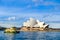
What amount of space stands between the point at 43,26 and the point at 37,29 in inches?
581

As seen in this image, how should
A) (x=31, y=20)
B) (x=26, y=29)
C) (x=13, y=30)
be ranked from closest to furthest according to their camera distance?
(x=13, y=30) → (x=31, y=20) → (x=26, y=29)

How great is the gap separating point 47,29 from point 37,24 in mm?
5706

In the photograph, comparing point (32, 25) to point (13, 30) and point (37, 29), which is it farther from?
point (13, 30)

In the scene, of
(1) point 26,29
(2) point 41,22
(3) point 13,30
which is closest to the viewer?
(3) point 13,30

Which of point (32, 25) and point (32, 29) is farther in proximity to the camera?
point (32, 29)

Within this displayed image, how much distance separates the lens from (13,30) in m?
67.2

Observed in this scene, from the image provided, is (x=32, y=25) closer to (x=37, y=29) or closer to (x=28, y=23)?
(x=28, y=23)

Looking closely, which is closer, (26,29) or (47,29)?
(47,29)

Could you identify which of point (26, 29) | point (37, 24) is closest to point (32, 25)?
point (37, 24)

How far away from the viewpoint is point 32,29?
113 metres

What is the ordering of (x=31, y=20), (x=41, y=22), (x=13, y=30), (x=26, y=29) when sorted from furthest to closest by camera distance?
(x=26, y=29) < (x=41, y=22) < (x=31, y=20) < (x=13, y=30)

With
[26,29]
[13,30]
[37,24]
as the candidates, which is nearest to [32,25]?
[37,24]

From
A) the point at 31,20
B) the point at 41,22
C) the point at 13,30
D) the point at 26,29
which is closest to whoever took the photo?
the point at 13,30

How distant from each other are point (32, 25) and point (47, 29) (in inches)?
302
